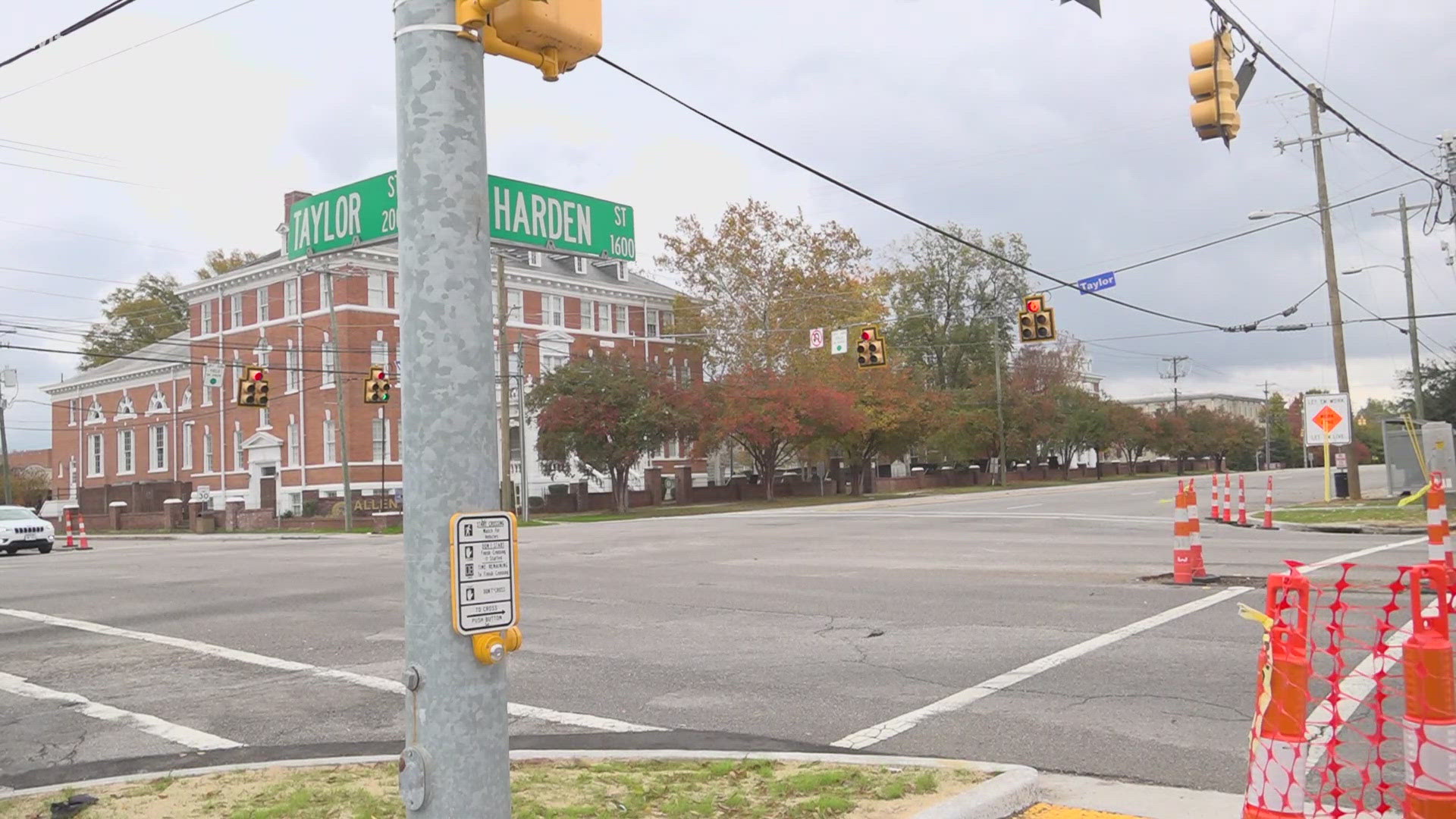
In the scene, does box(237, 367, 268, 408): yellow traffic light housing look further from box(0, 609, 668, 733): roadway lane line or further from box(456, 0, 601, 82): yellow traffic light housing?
box(456, 0, 601, 82): yellow traffic light housing

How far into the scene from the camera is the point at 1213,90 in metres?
13.3

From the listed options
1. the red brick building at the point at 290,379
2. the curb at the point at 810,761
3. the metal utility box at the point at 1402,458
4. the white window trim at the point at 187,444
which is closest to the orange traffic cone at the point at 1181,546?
the curb at the point at 810,761

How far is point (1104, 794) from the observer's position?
18.0 ft

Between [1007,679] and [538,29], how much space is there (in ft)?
21.1

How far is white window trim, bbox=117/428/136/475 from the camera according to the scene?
65562 mm

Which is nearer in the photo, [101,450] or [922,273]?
[101,450]

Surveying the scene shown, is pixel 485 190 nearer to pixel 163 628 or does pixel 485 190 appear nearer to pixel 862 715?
pixel 862 715

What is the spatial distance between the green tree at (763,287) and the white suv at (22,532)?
32.0 m

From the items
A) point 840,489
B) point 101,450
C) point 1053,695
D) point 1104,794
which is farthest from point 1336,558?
point 101,450

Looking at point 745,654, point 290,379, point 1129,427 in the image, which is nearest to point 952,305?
point 1129,427

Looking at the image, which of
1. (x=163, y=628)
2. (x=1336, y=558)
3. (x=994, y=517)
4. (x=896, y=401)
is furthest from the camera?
(x=896, y=401)

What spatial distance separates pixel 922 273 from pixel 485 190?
252 ft

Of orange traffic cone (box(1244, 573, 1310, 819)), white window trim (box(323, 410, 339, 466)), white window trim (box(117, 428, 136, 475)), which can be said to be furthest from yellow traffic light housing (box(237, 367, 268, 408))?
white window trim (box(117, 428, 136, 475))

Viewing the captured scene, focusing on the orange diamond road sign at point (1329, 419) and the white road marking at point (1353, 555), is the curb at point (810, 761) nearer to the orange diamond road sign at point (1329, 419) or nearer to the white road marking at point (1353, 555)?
the white road marking at point (1353, 555)
